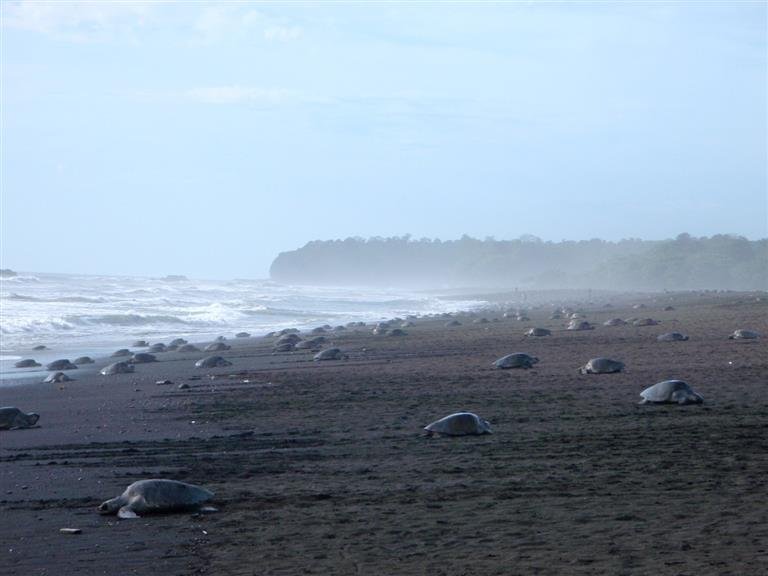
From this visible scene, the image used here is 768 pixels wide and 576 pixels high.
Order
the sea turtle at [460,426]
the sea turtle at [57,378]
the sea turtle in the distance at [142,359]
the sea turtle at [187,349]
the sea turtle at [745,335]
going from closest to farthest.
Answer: the sea turtle at [460,426]
the sea turtle at [57,378]
the sea turtle at [745,335]
the sea turtle in the distance at [142,359]
the sea turtle at [187,349]

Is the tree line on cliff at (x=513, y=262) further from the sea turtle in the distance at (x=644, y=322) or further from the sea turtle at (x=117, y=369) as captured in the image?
the sea turtle at (x=117, y=369)

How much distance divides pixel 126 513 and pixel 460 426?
4710 millimetres

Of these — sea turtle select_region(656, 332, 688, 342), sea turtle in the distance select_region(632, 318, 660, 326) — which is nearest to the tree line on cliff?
sea turtle in the distance select_region(632, 318, 660, 326)

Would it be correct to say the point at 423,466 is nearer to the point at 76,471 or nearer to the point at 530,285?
the point at 76,471

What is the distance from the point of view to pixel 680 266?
114 metres

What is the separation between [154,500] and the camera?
877cm

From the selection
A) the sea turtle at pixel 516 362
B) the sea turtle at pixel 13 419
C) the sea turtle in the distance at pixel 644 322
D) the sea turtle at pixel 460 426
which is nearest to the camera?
the sea turtle at pixel 460 426

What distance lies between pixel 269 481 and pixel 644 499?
3550 millimetres

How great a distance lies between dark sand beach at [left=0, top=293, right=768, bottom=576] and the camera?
24.2 ft

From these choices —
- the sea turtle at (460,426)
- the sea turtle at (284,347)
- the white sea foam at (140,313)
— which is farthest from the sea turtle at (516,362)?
the white sea foam at (140,313)

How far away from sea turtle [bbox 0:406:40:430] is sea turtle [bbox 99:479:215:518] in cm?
641

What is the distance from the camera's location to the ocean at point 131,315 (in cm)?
3559

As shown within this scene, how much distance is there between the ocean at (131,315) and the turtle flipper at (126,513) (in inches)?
648

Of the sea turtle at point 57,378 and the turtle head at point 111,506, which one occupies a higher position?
the turtle head at point 111,506
